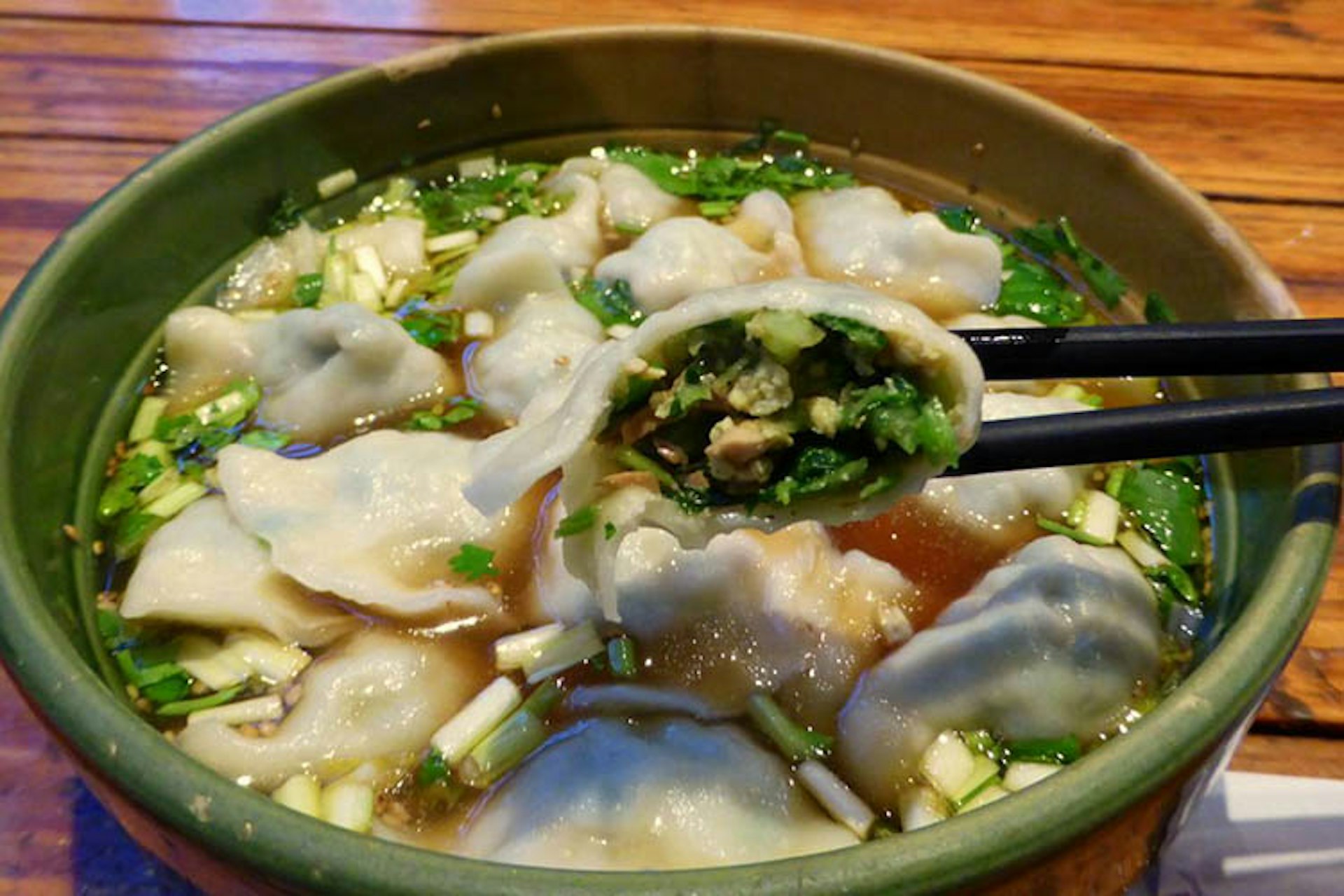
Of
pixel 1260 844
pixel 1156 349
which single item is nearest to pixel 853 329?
pixel 1156 349

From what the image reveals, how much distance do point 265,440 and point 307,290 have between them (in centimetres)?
33

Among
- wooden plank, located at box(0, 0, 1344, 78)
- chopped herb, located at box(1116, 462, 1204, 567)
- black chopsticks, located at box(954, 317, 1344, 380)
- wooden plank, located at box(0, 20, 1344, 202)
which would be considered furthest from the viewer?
wooden plank, located at box(0, 0, 1344, 78)

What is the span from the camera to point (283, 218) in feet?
5.92

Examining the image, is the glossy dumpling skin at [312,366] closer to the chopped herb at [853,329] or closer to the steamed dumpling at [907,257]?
the steamed dumpling at [907,257]

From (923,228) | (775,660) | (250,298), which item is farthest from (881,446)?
(250,298)

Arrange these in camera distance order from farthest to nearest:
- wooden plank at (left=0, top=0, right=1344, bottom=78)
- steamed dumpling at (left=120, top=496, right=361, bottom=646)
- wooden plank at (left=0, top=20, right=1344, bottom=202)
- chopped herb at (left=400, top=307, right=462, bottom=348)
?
wooden plank at (left=0, top=0, right=1344, bottom=78) → wooden plank at (left=0, top=20, right=1344, bottom=202) → chopped herb at (left=400, top=307, right=462, bottom=348) → steamed dumpling at (left=120, top=496, right=361, bottom=646)

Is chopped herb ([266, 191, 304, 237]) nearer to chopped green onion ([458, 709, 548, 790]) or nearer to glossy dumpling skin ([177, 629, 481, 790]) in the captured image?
glossy dumpling skin ([177, 629, 481, 790])

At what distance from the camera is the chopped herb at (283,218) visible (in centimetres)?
180

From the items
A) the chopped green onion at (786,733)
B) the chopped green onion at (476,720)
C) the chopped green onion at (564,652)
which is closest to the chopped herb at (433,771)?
the chopped green onion at (476,720)

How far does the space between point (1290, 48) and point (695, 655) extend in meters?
2.26

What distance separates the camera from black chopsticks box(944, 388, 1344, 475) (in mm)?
1092

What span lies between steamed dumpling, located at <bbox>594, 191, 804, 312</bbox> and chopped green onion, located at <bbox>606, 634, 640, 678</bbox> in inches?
24.5

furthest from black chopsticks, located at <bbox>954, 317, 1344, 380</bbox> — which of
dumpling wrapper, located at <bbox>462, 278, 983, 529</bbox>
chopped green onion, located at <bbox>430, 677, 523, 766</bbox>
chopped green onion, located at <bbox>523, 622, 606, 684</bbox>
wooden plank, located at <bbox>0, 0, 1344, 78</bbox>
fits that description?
wooden plank, located at <bbox>0, 0, 1344, 78</bbox>

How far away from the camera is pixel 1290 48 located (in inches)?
99.8
